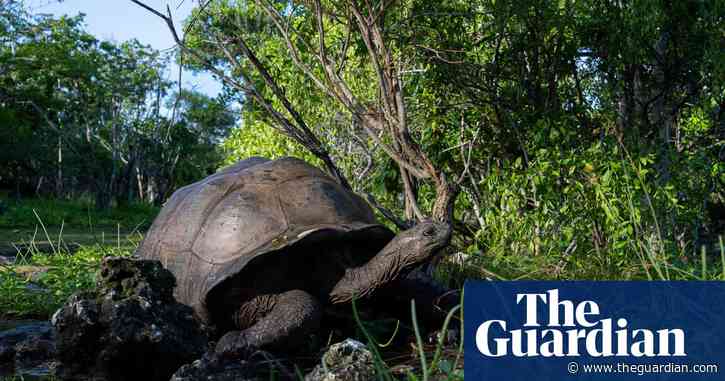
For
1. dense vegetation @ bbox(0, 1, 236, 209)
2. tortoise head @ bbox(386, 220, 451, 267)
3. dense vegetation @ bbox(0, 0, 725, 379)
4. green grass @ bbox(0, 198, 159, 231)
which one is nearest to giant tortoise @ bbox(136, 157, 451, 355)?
tortoise head @ bbox(386, 220, 451, 267)

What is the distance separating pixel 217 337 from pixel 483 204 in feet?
8.65

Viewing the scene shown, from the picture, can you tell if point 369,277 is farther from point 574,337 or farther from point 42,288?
point 42,288

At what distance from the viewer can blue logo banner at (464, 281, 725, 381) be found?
5.85 feet

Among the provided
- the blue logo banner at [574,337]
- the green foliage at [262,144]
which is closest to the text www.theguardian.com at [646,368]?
the blue logo banner at [574,337]

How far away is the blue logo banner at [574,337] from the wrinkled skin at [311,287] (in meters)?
1.33

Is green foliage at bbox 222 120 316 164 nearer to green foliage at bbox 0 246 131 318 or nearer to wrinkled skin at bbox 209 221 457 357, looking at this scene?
green foliage at bbox 0 246 131 318

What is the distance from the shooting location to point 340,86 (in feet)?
15.5

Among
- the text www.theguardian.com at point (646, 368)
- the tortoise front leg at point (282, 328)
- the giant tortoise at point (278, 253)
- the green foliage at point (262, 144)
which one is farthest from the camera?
the green foliage at point (262, 144)

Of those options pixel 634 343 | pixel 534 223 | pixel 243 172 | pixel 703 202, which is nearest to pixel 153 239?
pixel 243 172

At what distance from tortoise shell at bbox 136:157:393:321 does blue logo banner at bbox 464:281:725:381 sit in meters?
1.56

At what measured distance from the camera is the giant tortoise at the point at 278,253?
3.20 m

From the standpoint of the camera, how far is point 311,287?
3.48m

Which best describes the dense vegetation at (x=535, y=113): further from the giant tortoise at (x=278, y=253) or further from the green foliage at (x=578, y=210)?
the giant tortoise at (x=278, y=253)

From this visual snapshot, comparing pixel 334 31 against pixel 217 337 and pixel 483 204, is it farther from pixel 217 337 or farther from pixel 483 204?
pixel 217 337
